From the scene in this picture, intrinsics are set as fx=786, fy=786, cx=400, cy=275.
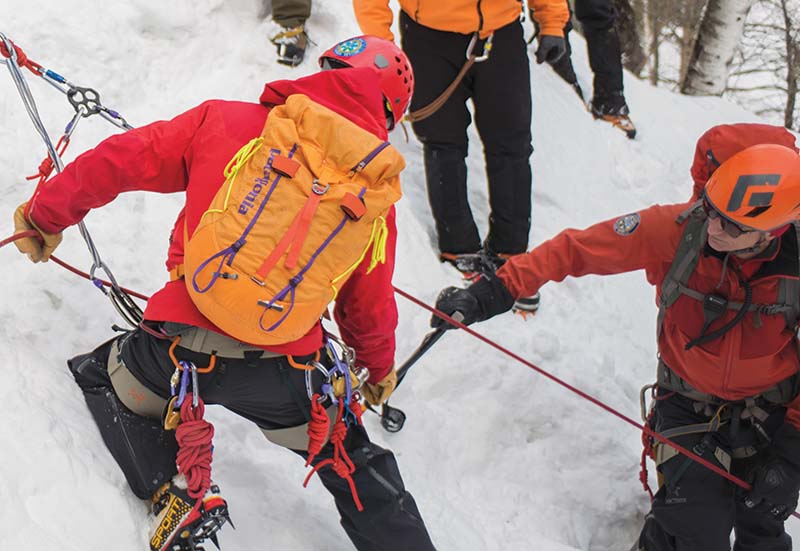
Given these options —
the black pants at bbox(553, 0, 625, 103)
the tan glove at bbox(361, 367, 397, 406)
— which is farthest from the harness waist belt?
the black pants at bbox(553, 0, 625, 103)

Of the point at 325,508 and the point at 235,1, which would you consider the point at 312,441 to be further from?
the point at 235,1

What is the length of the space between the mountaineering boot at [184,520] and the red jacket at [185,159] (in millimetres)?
506

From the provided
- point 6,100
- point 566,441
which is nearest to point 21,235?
point 6,100

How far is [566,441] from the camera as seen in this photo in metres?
4.05

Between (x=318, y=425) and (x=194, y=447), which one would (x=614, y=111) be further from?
(x=194, y=447)

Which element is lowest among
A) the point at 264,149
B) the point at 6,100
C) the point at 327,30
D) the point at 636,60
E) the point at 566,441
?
the point at 636,60

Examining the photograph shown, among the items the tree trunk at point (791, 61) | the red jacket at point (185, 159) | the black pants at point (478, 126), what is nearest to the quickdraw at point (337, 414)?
the red jacket at point (185, 159)

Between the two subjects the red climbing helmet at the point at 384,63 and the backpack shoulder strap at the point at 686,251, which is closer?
the red climbing helmet at the point at 384,63

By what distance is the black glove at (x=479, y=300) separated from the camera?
3.18 meters

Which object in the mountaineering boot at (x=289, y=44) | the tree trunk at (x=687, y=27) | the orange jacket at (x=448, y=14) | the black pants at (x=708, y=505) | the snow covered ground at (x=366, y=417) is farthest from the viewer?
the tree trunk at (x=687, y=27)

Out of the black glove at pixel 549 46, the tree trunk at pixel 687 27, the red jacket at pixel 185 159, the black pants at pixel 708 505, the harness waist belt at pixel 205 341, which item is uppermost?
the red jacket at pixel 185 159

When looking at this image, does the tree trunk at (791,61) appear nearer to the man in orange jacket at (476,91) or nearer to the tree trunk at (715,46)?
the tree trunk at (715,46)

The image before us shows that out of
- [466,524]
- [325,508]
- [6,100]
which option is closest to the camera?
[325,508]

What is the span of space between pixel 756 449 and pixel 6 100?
373 centimetres
